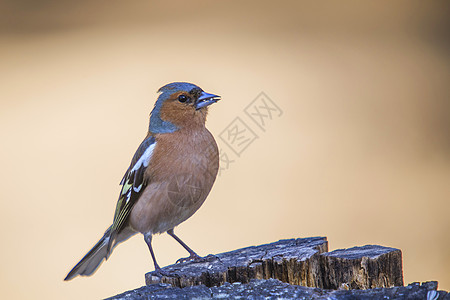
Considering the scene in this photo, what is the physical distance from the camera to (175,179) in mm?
4711

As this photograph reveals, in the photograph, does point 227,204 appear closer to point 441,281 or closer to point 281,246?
point 441,281

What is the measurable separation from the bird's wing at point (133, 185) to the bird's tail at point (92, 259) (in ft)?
0.57

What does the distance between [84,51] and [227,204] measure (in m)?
5.03

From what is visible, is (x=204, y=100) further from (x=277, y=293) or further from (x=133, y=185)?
(x=277, y=293)

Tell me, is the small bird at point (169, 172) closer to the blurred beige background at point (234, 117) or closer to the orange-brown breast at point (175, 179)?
the orange-brown breast at point (175, 179)

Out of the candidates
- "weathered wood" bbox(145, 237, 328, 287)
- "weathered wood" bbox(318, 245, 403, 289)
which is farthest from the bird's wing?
"weathered wood" bbox(318, 245, 403, 289)

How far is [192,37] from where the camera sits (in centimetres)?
1209

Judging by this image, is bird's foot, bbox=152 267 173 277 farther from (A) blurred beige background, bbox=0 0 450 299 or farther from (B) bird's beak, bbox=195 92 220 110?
(A) blurred beige background, bbox=0 0 450 299

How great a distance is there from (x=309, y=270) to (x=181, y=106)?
6.39 feet

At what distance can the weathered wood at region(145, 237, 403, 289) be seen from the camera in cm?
358

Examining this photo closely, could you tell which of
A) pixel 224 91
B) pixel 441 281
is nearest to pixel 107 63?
pixel 224 91

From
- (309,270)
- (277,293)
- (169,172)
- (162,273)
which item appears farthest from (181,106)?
(277,293)

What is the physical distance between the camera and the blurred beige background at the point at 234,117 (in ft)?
27.5

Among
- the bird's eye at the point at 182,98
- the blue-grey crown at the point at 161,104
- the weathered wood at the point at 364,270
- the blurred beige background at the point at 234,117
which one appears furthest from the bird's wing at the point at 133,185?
the weathered wood at the point at 364,270
